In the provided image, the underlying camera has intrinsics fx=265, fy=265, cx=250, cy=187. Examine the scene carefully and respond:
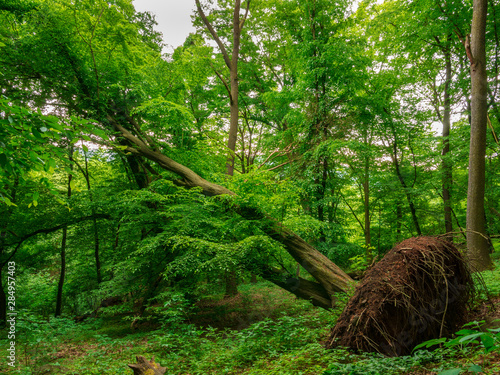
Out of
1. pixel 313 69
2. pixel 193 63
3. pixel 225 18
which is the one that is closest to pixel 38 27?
pixel 193 63

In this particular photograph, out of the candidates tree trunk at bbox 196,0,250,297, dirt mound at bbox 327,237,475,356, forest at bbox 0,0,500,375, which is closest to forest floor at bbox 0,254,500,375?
forest at bbox 0,0,500,375

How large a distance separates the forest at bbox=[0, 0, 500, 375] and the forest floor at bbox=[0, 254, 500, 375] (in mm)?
43

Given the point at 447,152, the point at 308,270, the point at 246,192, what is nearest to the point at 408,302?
the point at 308,270

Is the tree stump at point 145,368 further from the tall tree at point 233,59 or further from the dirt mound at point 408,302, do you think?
the tall tree at point 233,59

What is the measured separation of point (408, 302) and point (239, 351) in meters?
2.52

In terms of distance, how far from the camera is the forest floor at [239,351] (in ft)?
8.29

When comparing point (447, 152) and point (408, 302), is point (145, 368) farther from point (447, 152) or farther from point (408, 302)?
point (447, 152)

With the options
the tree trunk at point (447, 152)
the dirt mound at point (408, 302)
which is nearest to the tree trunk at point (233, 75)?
the dirt mound at point (408, 302)

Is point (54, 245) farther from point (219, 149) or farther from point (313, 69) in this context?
point (313, 69)

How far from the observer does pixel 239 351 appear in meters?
4.06

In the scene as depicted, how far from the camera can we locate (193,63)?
902 cm

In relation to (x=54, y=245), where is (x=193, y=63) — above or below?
above

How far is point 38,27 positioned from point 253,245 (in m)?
7.75

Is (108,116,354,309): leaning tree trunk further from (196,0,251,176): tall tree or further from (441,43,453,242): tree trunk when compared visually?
(441,43,453,242): tree trunk
